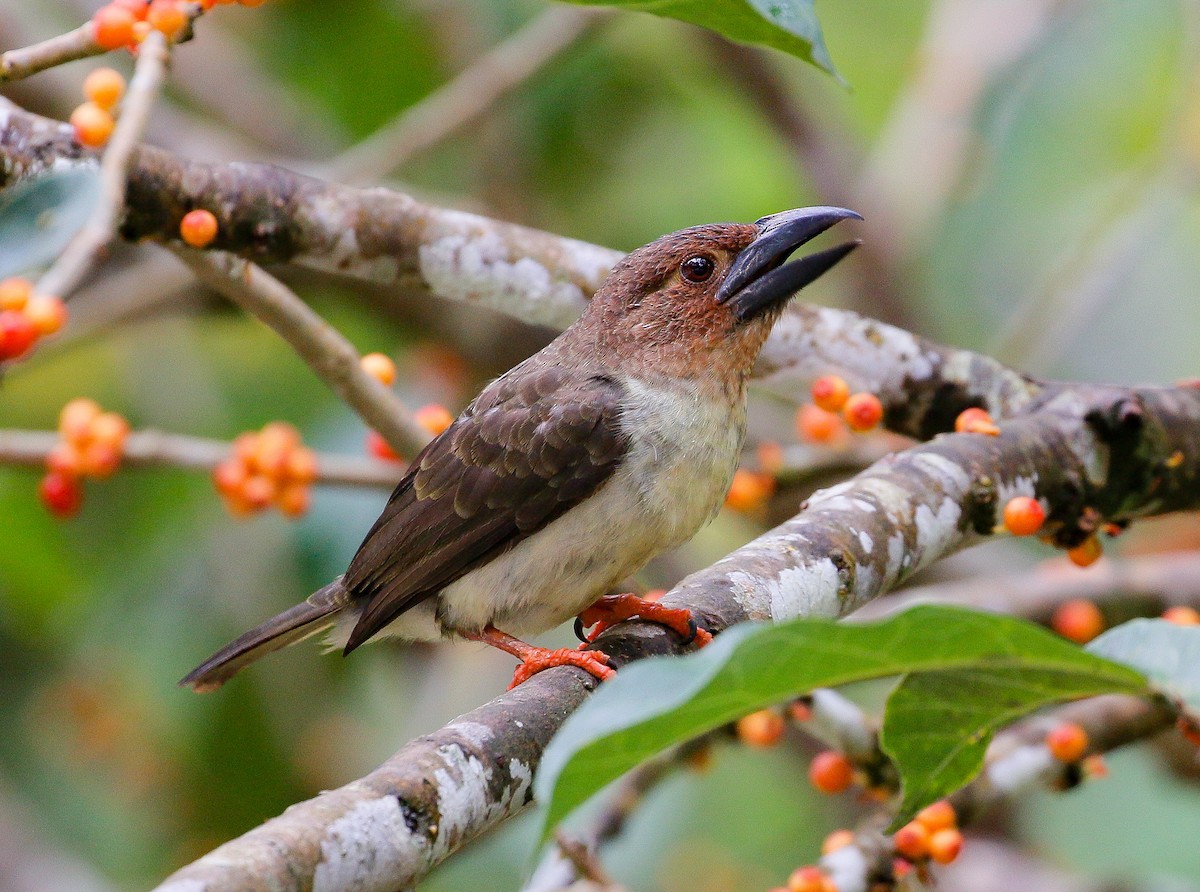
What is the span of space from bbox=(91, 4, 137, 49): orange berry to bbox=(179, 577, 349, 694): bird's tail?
4.65 feet

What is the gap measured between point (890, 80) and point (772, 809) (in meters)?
A: 3.48

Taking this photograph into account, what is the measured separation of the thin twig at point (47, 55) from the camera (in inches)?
78.2

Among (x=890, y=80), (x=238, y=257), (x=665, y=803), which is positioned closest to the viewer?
(x=238, y=257)

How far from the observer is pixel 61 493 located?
3.35m

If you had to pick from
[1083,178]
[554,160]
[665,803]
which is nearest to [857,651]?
[665,803]

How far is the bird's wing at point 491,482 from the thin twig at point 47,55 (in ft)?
3.89

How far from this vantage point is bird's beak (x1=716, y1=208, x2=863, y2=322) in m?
2.92

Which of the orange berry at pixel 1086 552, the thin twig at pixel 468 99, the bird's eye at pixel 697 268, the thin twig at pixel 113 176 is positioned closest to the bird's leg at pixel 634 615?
the bird's eye at pixel 697 268

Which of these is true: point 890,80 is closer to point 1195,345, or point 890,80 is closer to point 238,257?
point 1195,345

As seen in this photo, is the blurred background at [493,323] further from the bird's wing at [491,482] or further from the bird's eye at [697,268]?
the bird's wing at [491,482]

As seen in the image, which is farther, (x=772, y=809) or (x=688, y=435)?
(x=772, y=809)

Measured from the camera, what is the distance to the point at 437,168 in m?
6.01

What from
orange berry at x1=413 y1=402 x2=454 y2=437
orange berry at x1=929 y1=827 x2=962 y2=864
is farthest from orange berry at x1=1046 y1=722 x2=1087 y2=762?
orange berry at x1=413 y1=402 x2=454 y2=437

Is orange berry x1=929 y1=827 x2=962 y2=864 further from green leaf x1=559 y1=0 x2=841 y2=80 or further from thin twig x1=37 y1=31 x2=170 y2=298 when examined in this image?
thin twig x1=37 y1=31 x2=170 y2=298
